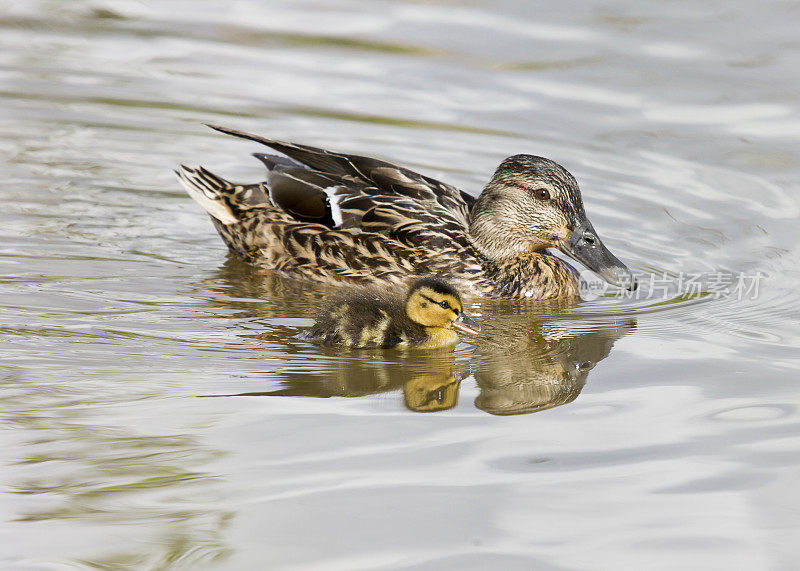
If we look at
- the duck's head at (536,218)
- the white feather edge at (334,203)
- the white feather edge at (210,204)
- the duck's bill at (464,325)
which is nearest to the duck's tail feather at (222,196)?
the white feather edge at (210,204)

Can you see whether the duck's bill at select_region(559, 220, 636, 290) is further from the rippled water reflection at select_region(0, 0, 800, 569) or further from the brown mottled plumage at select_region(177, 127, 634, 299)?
the rippled water reflection at select_region(0, 0, 800, 569)

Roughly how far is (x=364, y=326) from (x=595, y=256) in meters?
1.60

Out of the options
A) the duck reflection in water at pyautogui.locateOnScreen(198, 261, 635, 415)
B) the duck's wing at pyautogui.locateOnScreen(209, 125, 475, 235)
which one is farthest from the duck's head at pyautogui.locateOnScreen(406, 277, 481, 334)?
the duck's wing at pyautogui.locateOnScreen(209, 125, 475, 235)

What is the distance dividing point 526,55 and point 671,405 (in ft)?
18.6

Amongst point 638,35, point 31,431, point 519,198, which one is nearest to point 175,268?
point 519,198

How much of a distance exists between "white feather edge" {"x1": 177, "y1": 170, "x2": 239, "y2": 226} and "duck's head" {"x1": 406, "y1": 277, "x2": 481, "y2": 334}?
1902mm

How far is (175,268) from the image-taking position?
262 inches

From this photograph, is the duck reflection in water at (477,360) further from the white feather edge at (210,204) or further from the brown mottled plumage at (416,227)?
the white feather edge at (210,204)

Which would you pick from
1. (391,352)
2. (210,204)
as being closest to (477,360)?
(391,352)

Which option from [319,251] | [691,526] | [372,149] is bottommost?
[691,526]

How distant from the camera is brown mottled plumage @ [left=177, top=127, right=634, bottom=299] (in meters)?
6.55

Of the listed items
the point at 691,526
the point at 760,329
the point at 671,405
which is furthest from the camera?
the point at 760,329

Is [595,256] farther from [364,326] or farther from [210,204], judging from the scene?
[210,204]

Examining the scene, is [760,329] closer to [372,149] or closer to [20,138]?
[372,149]
